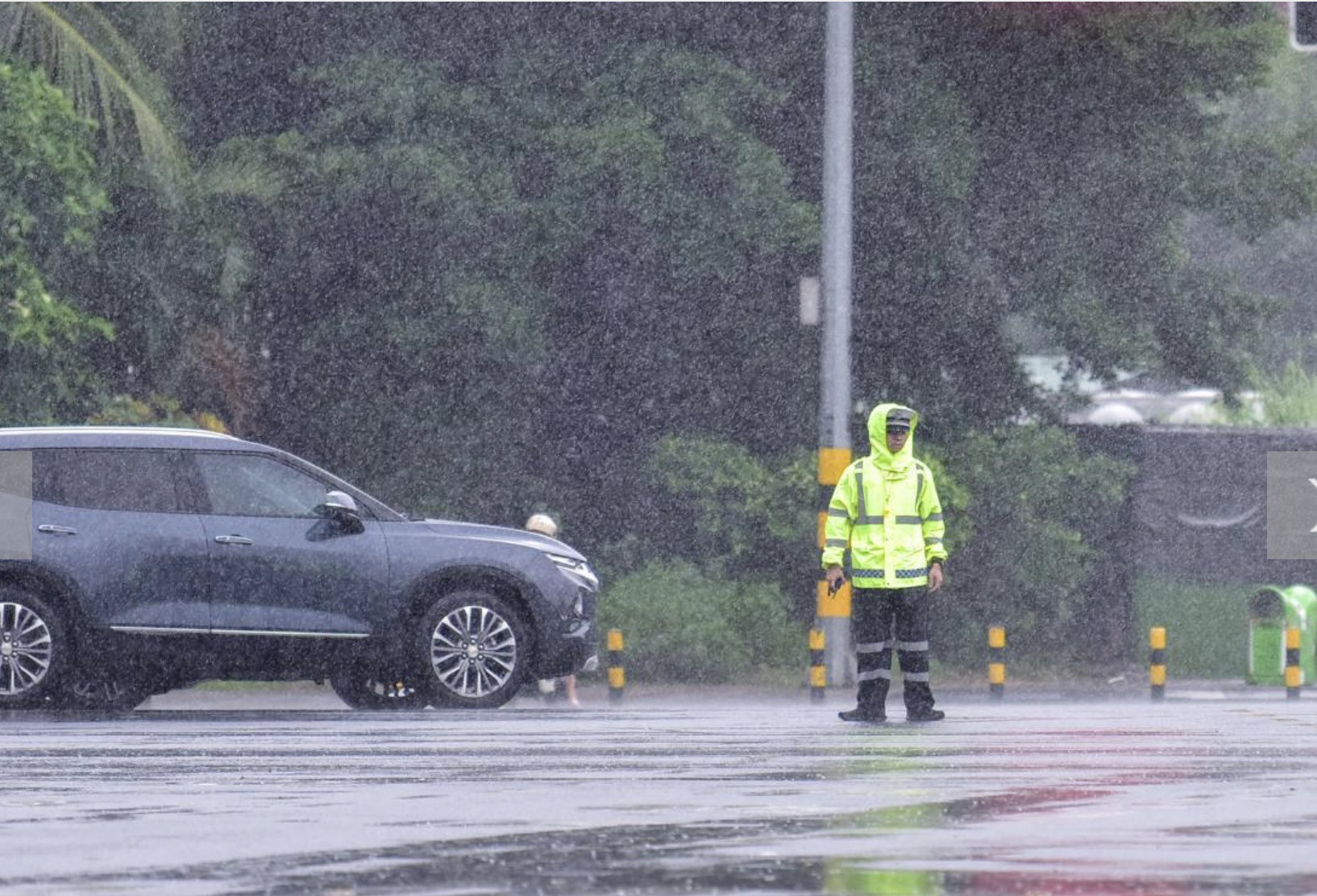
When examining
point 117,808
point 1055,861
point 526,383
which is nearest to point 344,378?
point 526,383

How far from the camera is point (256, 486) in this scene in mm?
17109

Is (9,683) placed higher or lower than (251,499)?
lower

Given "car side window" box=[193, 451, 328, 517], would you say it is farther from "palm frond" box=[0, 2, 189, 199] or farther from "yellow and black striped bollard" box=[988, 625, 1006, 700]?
"palm frond" box=[0, 2, 189, 199]

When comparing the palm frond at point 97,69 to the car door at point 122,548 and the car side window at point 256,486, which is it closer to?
the car side window at point 256,486

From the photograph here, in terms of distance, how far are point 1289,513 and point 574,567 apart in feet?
46.7

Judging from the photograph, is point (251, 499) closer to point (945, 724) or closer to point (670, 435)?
point (945, 724)

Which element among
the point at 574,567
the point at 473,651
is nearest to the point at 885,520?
the point at 574,567

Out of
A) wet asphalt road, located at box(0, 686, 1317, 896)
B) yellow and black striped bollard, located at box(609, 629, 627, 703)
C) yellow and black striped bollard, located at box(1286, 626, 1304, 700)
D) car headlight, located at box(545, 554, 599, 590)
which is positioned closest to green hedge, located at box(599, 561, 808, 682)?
yellow and black striped bollard, located at box(609, 629, 627, 703)

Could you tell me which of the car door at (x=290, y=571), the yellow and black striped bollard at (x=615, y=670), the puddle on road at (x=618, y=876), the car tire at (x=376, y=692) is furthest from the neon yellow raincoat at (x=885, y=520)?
the yellow and black striped bollard at (x=615, y=670)

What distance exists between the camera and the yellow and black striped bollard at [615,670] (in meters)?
22.9

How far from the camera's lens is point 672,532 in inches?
1119

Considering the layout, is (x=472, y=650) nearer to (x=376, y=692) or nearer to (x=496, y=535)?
(x=496, y=535)

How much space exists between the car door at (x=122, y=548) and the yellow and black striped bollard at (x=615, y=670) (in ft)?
21.6

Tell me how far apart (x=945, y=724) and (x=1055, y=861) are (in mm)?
6621
